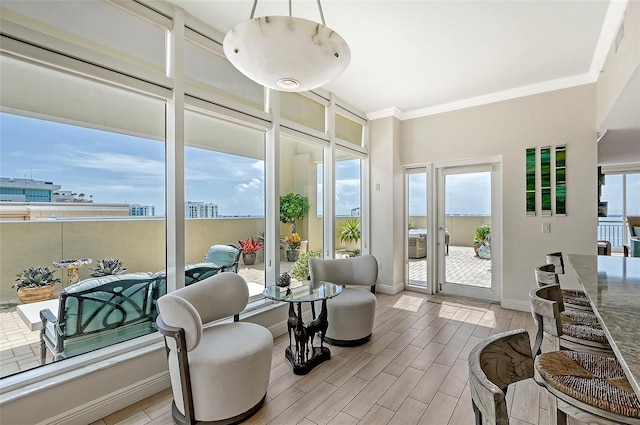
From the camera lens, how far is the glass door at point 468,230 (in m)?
4.57

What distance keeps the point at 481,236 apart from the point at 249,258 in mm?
3534

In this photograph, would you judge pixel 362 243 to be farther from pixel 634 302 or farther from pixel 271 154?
pixel 634 302

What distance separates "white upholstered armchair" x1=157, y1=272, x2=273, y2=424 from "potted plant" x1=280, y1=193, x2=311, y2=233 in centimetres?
176

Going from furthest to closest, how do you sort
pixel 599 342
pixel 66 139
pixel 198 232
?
pixel 198 232 < pixel 66 139 < pixel 599 342

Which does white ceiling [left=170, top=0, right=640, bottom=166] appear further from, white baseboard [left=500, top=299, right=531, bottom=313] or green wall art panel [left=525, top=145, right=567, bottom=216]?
white baseboard [left=500, top=299, right=531, bottom=313]

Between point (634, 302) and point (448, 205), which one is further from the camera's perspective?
point (448, 205)

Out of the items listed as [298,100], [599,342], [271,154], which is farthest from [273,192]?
[599,342]

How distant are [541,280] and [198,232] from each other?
283 centimetres

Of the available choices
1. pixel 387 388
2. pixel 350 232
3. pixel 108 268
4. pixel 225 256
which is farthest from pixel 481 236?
pixel 108 268

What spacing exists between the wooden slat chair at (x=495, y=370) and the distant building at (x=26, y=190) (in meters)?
2.59

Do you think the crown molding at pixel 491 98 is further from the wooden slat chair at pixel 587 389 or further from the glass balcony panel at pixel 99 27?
the wooden slat chair at pixel 587 389

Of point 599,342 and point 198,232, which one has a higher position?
point 198,232

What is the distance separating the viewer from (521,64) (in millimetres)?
3467

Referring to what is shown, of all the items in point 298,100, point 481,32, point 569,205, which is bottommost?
point 569,205
